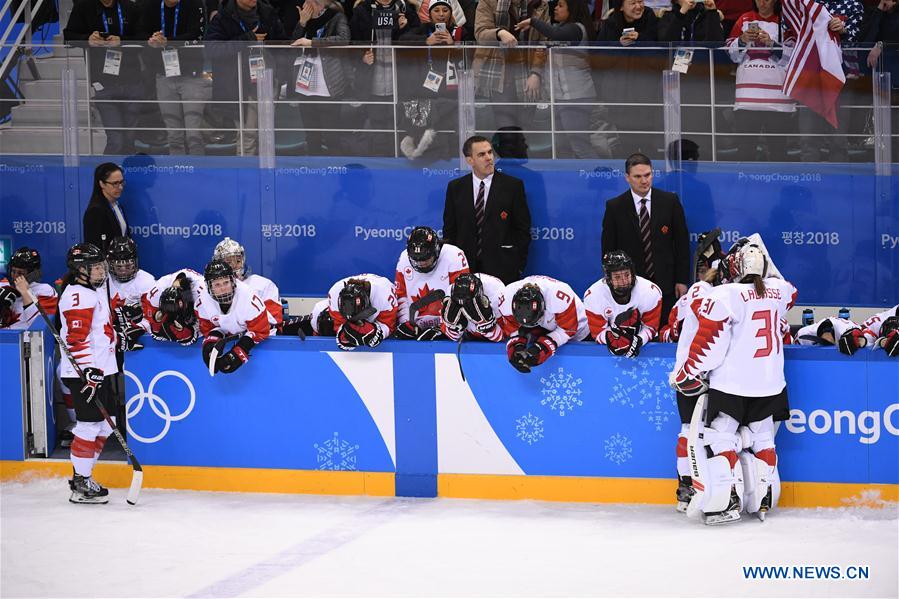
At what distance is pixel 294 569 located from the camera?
6578 mm

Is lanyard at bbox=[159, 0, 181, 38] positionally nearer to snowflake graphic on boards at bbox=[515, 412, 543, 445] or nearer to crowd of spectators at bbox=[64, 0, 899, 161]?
crowd of spectators at bbox=[64, 0, 899, 161]

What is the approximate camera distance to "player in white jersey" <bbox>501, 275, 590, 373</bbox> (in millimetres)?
7406

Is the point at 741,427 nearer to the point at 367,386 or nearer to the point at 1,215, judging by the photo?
the point at 367,386

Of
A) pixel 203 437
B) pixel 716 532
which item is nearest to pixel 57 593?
→ pixel 203 437

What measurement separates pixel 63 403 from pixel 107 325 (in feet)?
3.46

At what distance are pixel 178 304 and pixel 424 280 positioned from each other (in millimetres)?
1504

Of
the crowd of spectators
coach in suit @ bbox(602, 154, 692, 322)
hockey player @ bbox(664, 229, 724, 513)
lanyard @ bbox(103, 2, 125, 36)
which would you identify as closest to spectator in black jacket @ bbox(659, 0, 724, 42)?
the crowd of spectators

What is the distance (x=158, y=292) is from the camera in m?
8.29

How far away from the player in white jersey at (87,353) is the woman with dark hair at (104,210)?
4.89 feet

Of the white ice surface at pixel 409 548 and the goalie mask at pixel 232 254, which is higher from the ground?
the goalie mask at pixel 232 254

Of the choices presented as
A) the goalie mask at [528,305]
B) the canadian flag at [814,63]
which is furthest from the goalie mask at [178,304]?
the canadian flag at [814,63]

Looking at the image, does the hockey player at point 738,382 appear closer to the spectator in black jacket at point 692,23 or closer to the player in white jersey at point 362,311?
the player in white jersey at point 362,311

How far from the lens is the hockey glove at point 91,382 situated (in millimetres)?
7766

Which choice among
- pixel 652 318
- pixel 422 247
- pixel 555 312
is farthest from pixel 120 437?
pixel 652 318
